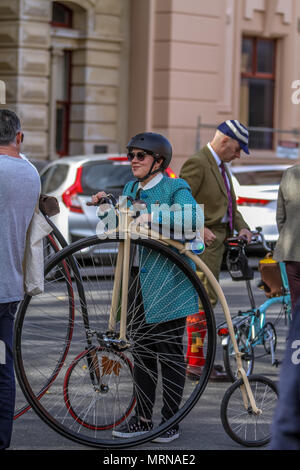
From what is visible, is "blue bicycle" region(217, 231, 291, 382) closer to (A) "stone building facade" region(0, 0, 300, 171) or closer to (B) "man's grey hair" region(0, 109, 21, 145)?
(B) "man's grey hair" region(0, 109, 21, 145)

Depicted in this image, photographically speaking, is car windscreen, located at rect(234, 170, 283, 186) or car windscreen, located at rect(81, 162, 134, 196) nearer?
car windscreen, located at rect(81, 162, 134, 196)

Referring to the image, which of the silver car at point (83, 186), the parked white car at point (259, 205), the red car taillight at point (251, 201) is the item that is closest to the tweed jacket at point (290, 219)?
the silver car at point (83, 186)

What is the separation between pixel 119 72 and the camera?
2209 cm

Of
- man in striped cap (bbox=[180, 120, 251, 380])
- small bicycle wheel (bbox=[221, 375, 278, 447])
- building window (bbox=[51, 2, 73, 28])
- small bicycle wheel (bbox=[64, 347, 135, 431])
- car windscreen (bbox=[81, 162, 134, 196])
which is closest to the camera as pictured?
small bicycle wheel (bbox=[64, 347, 135, 431])

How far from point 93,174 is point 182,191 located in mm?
8481

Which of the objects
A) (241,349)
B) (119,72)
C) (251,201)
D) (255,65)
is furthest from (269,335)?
(255,65)

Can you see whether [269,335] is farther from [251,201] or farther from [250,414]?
[251,201]

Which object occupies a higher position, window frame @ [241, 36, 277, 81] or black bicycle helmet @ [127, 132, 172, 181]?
window frame @ [241, 36, 277, 81]

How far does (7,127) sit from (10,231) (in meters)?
0.53

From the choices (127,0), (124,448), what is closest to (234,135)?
(124,448)

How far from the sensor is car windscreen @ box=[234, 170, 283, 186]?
614 inches

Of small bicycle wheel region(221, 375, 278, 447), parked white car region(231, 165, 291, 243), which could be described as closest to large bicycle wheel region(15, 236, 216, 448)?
small bicycle wheel region(221, 375, 278, 447)

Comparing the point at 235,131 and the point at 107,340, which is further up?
the point at 235,131

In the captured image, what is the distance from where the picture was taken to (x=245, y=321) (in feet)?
24.5
